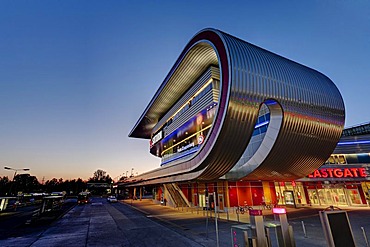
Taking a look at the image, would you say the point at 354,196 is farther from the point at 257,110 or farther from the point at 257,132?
the point at 257,110

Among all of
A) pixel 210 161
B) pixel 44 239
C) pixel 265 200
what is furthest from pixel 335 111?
pixel 44 239

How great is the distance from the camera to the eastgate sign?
26641 mm

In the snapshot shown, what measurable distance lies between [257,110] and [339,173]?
19026mm

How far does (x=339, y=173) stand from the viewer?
1078 inches

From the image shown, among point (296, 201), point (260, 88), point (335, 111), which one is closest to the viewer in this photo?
point (260, 88)

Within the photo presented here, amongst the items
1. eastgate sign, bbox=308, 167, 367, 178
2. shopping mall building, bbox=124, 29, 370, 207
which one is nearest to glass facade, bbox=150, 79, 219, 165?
shopping mall building, bbox=124, 29, 370, 207

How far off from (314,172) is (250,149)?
10120 mm

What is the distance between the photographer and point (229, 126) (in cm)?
1781

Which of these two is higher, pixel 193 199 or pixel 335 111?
pixel 335 111

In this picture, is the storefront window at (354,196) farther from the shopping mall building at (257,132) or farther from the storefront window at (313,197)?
the storefront window at (313,197)

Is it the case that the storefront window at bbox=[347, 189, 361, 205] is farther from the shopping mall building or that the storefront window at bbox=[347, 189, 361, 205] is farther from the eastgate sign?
the eastgate sign

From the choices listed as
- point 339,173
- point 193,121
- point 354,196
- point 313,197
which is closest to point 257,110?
point 193,121

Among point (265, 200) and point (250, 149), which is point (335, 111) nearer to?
point (250, 149)

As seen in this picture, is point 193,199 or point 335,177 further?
point 193,199
